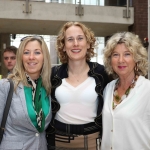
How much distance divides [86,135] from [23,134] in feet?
2.20

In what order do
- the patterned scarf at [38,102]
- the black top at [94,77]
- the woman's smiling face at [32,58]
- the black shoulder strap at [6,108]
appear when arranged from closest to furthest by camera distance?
the black shoulder strap at [6,108] → the patterned scarf at [38,102] → the woman's smiling face at [32,58] → the black top at [94,77]

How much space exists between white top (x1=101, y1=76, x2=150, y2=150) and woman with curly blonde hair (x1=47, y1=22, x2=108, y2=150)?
0.24 meters

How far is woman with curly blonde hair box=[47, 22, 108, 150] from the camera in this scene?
2920 mm

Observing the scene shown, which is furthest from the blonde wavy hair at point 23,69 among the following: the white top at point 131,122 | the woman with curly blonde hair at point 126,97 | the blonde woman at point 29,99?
the white top at point 131,122

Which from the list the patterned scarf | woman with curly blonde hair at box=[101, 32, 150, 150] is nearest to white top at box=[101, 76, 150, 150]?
woman with curly blonde hair at box=[101, 32, 150, 150]

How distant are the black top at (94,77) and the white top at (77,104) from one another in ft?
0.15

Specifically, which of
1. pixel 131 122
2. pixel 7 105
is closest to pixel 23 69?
pixel 7 105

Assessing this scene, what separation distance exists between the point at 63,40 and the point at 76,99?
0.72 m

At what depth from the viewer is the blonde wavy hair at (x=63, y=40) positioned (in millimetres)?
3128

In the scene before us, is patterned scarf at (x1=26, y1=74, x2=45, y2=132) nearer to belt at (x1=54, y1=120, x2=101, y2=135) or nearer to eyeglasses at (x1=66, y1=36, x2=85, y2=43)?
belt at (x1=54, y1=120, x2=101, y2=135)

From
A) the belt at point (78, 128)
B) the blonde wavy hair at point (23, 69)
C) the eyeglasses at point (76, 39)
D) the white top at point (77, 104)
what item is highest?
the eyeglasses at point (76, 39)

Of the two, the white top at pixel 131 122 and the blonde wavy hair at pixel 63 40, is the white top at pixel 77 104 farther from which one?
the blonde wavy hair at pixel 63 40

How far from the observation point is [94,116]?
117 inches

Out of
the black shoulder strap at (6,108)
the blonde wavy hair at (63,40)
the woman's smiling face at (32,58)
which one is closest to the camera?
the black shoulder strap at (6,108)
